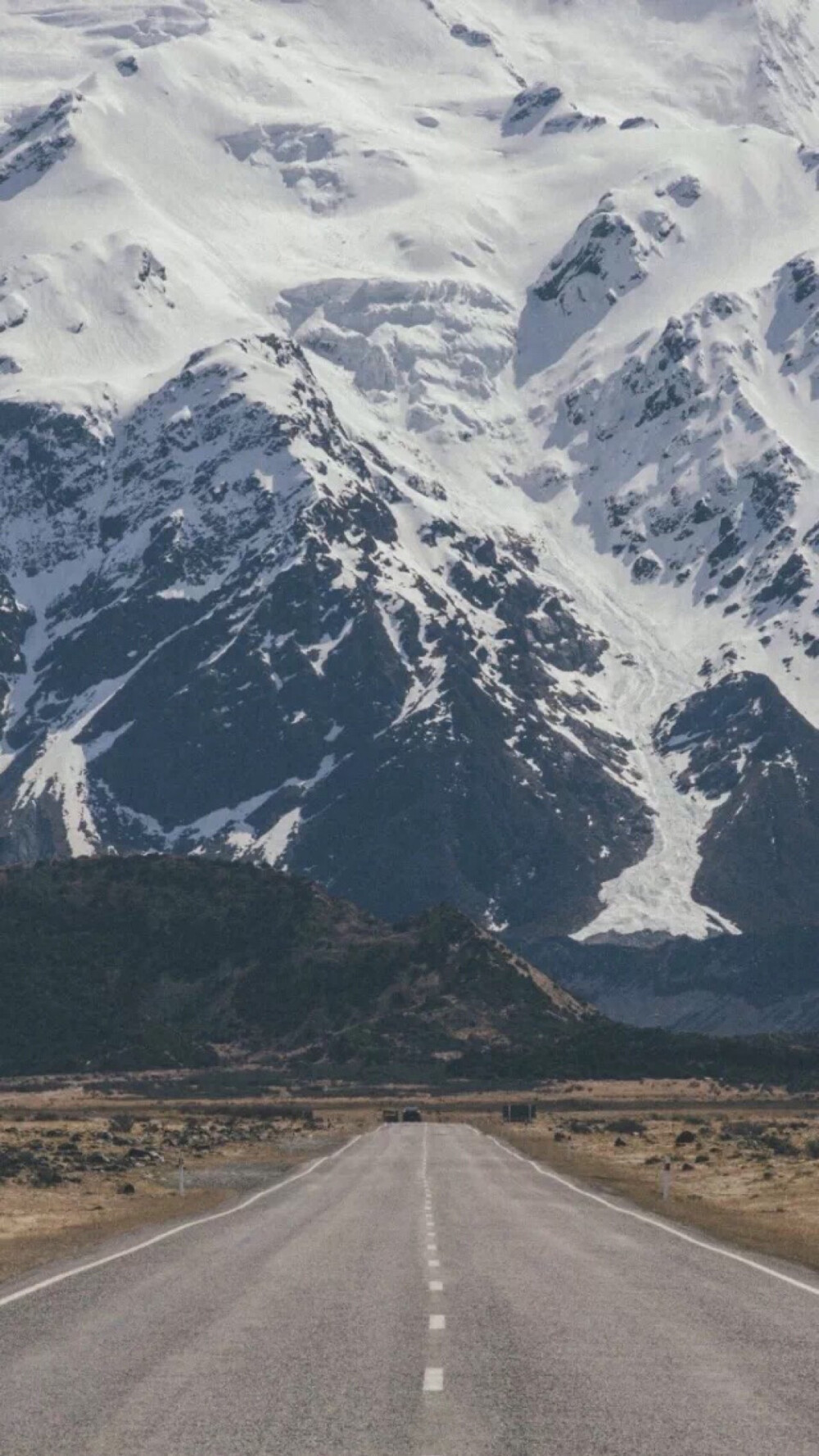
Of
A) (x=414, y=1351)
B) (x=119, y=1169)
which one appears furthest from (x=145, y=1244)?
(x=119, y=1169)

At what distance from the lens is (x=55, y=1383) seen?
30234 mm

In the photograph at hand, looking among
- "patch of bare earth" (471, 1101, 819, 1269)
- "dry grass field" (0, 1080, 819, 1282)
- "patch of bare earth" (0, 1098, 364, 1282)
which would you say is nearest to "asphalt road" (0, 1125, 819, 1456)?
"dry grass field" (0, 1080, 819, 1282)

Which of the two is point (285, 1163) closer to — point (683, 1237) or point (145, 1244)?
point (683, 1237)

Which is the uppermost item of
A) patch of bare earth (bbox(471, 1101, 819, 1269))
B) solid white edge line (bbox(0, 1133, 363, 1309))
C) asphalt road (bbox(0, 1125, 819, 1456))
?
asphalt road (bbox(0, 1125, 819, 1456))

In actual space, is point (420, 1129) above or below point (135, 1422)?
below

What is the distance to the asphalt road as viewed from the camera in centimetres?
2711

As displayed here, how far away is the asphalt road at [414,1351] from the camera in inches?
1067

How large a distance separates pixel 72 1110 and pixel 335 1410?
159 meters

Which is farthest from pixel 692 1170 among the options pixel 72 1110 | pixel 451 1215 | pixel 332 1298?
pixel 72 1110

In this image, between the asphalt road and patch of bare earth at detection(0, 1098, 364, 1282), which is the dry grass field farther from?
the asphalt road

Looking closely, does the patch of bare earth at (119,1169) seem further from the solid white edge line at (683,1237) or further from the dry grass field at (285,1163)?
the solid white edge line at (683,1237)

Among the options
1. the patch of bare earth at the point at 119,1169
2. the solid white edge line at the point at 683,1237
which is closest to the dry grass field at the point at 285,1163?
the patch of bare earth at the point at 119,1169

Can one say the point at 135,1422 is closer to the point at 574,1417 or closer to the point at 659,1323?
the point at 574,1417

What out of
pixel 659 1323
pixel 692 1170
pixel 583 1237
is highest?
pixel 659 1323
